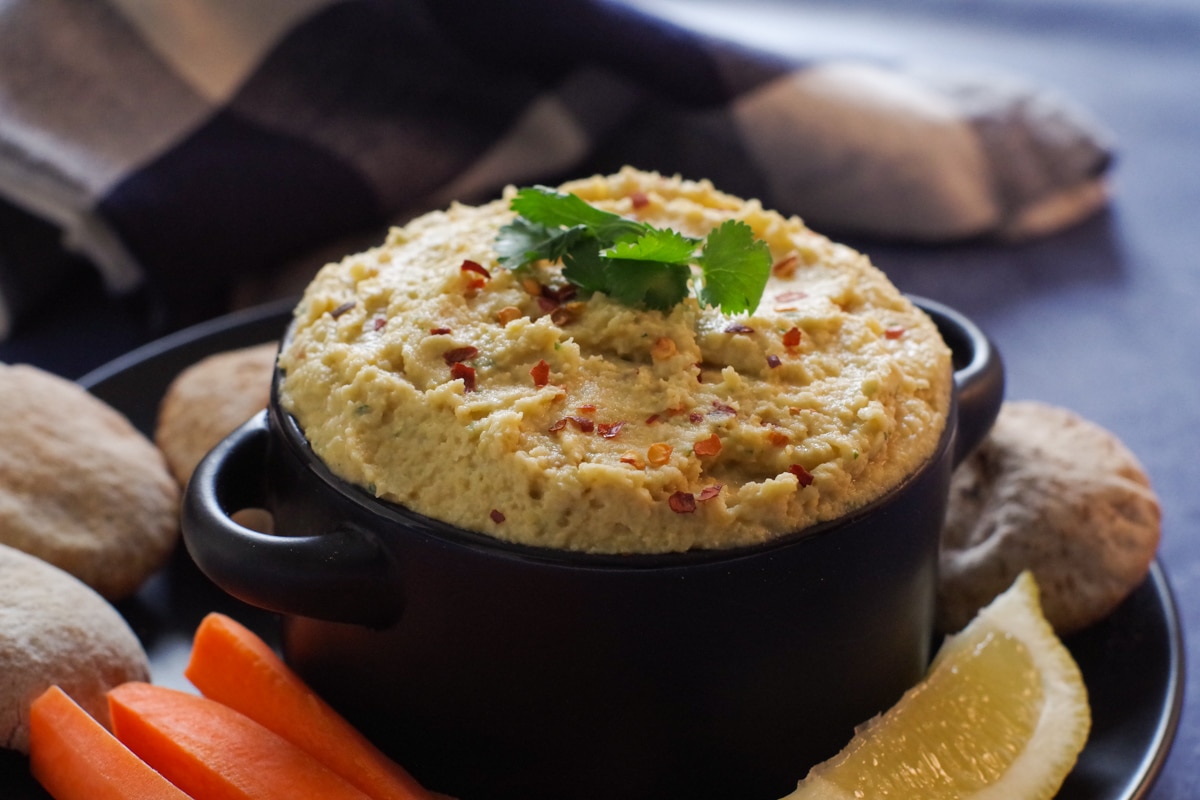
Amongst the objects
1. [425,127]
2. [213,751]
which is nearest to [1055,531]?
[213,751]

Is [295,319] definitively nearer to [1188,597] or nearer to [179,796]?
[179,796]

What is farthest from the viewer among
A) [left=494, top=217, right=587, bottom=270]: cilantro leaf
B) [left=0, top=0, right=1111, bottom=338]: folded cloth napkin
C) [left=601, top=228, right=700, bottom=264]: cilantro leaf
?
[left=0, top=0, right=1111, bottom=338]: folded cloth napkin

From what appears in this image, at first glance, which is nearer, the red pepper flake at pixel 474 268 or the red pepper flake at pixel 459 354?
the red pepper flake at pixel 459 354

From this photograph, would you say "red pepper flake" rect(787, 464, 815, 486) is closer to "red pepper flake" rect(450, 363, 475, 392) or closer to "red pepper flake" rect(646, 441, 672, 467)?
"red pepper flake" rect(646, 441, 672, 467)

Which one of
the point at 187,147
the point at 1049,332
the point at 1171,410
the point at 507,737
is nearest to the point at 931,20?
the point at 1049,332

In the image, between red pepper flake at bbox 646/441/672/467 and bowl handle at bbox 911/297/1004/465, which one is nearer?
red pepper flake at bbox 646/441/672/467

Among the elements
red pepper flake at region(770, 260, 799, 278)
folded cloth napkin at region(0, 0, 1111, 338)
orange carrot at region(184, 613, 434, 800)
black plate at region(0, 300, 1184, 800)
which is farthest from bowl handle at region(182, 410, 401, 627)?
folded cloth napkin at region(0, 0, 1111, 338)

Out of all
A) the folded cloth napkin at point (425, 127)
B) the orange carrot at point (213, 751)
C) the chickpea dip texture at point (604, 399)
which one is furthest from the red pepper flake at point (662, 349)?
the folded cloth napkin at point (425, 127)

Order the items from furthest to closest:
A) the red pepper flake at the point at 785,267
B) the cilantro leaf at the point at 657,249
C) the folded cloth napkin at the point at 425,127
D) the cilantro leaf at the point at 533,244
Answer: the folded cloth napkin at the point at 425,127 < the red pepper flake at the point at 785,267 < the cilantro leaf at the point at 533,244 < the cilantro leaf at the point at 657,249

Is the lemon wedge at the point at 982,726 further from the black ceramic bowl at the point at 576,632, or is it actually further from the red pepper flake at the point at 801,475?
the red pepper flake at the point at 801,475
